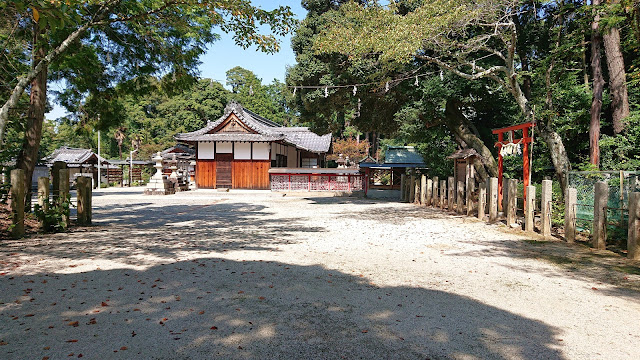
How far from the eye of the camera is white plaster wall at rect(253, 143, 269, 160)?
85.4 ft

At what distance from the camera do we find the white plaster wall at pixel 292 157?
31359 millimetres

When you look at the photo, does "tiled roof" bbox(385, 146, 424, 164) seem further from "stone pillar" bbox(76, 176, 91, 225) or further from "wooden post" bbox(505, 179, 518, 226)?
"stone pillar" bbox(76, 176, 91, 225)

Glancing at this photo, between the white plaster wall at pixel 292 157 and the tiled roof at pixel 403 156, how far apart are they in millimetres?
8712

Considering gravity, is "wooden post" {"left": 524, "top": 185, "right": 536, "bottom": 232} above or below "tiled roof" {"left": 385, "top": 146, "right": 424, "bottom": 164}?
below

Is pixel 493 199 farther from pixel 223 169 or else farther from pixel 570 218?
pixel 223 169

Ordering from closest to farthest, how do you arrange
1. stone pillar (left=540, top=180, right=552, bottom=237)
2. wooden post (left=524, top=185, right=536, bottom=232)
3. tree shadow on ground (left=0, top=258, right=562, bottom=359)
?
tree shadow on ground (left=0, top=258, right=562, bottom=359)
stone pillar (left=540, top=180, right=552, bottom=237)
wooden post (left=524, top=185, right=536, bottom=232)

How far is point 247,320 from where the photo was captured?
11.6ft

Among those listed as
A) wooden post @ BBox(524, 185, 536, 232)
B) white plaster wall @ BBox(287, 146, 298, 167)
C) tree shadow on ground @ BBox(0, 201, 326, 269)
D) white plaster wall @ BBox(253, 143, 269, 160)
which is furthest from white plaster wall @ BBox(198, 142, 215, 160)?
wooden post @ BBox(524, 185, 536, 232)

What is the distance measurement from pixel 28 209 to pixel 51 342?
7513mm

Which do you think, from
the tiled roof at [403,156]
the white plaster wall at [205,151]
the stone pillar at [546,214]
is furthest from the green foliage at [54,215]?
the tiled roof at [403,156]

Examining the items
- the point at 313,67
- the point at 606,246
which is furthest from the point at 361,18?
the point at 606,246

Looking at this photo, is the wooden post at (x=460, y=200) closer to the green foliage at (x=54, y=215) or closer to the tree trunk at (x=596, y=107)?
the tree trunk at (x=596, y=107)

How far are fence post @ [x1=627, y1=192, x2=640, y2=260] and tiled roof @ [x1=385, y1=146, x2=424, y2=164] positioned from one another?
18229 millimetres

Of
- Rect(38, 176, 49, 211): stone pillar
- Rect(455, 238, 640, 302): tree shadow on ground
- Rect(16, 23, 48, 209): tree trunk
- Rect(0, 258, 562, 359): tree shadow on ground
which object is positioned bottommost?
Rect(455, 238, 640, 302): tree shadow on ground
